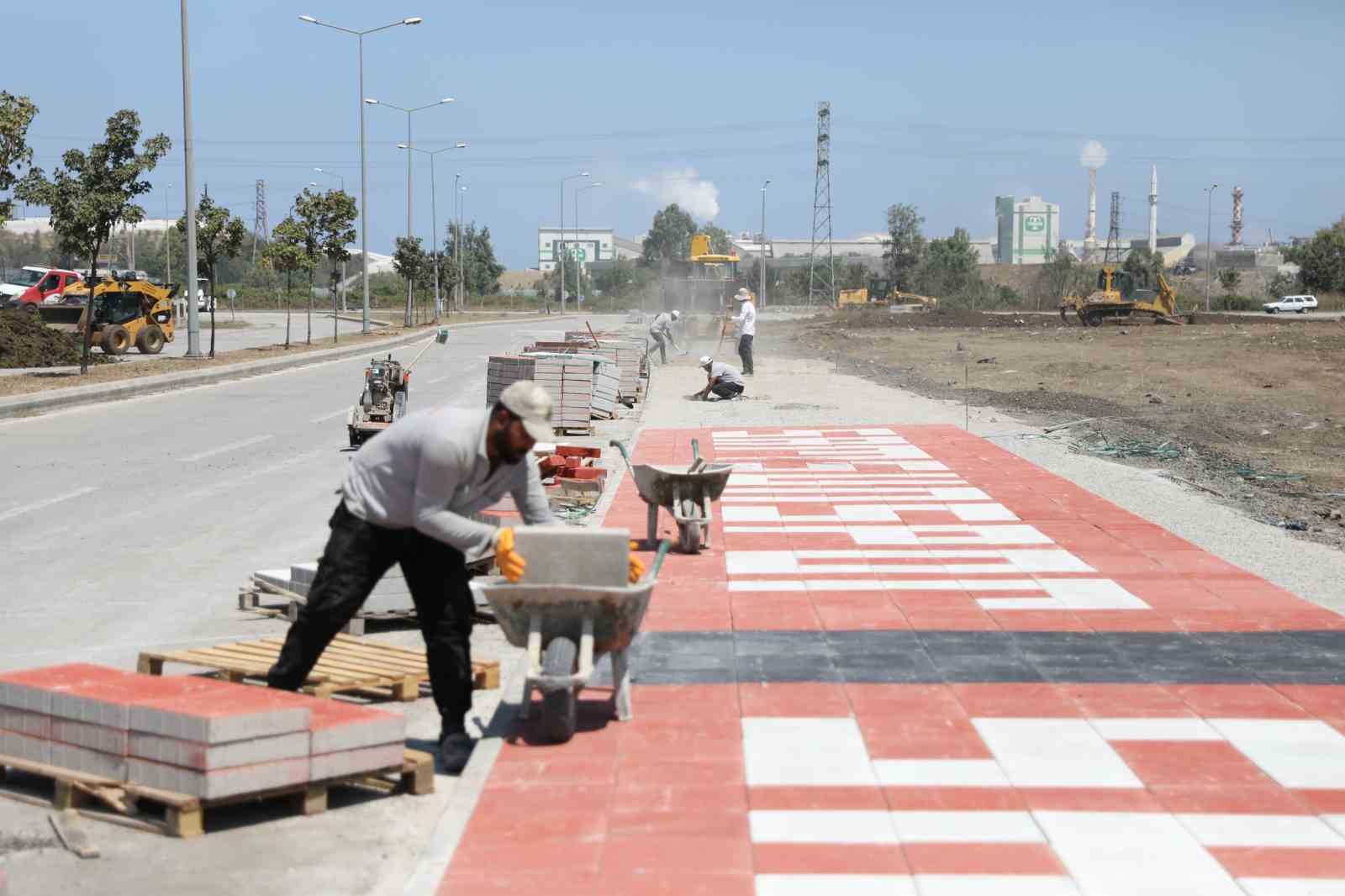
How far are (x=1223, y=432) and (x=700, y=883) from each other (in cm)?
1789

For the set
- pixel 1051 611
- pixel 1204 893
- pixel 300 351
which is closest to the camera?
pixel 1204 893

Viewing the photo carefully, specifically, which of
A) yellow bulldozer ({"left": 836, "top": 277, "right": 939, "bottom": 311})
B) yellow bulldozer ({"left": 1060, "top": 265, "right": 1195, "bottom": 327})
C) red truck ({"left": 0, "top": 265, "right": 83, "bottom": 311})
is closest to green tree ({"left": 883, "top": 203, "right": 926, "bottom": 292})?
yellow bulldozer ({"left": 836, "top": 277, "right": 939, "bottom": 311})

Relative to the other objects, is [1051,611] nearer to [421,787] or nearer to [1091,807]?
[1091,807]

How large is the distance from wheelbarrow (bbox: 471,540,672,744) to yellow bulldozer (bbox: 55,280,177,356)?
33.9 m

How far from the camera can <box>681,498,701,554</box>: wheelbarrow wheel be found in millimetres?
10875

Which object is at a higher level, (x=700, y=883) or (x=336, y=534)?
(x=336, y=534)

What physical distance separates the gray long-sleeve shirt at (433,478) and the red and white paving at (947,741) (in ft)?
3.40

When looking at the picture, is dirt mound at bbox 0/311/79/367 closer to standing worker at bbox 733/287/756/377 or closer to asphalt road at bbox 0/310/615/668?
asphalt road at bbox 0/310/615/668

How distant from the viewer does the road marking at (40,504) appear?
1280cm

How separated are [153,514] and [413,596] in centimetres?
744

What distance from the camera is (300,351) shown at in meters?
40.4

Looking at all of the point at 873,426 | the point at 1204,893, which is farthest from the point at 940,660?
the point at 873,426

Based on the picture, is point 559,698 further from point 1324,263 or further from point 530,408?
point 1324,263

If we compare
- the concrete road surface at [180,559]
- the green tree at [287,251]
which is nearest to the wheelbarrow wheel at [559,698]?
the concrete road surface at [180,559]
